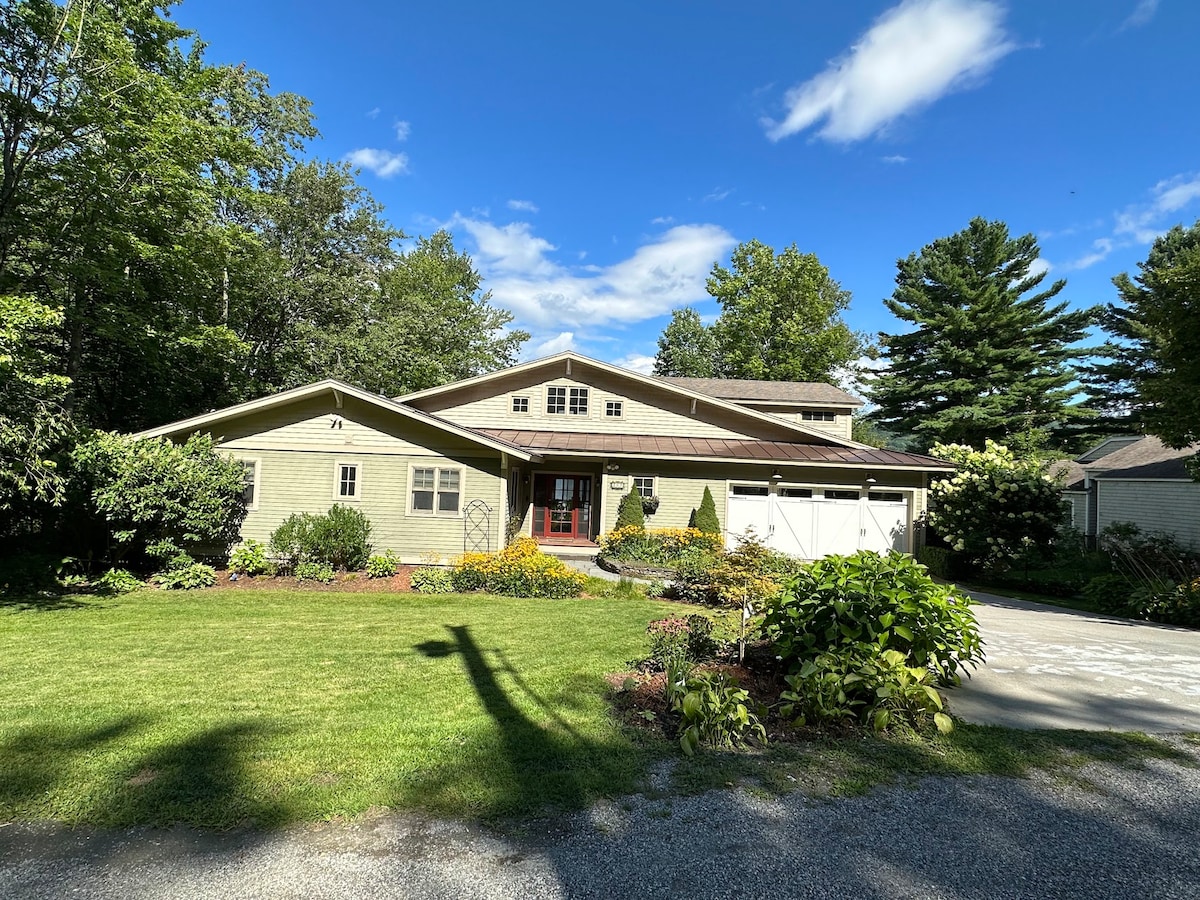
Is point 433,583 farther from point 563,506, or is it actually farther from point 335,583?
point 563,506

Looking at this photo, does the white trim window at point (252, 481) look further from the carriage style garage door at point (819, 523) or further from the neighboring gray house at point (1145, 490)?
the neighboring gray house at point (1145, 490)

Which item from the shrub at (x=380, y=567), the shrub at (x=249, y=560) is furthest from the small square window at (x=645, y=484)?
the shrub at (x=249, y=560)

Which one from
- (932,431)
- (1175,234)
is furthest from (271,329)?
(1175,234)

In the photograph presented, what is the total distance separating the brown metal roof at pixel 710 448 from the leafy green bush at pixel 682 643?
9.14 metres

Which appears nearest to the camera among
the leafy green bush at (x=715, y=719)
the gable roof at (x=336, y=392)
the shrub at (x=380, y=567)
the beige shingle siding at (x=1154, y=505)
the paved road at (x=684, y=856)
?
the paved road at (x=684, y=856)

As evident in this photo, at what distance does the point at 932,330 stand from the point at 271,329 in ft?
101

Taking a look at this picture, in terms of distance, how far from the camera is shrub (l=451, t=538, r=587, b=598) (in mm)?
10344

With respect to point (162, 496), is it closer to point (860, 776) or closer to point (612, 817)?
point (612, 817)

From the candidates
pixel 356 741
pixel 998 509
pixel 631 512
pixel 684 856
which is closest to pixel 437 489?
pixel 631 512

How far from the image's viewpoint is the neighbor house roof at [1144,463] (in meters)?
16.4

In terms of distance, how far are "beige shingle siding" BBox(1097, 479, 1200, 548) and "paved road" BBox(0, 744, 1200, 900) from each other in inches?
718

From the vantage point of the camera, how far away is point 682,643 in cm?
563

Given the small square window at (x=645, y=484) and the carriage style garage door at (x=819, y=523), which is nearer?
the carriage style garage door at (x=819, y=523)

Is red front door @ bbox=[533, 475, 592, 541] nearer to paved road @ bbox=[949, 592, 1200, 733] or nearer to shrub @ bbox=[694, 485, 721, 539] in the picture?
shrub @ bbox=[694, 485, 721, 539]
